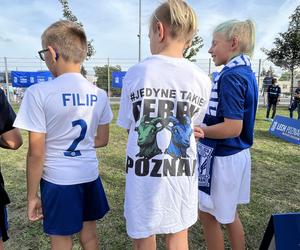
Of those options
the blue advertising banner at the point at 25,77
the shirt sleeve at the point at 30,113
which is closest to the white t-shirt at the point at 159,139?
the shirt sleeve at the point at 30,113

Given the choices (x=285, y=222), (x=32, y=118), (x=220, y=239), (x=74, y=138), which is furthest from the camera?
(x=220, y=239)

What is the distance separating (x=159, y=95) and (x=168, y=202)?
1.68 ft

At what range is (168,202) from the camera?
1.48 meters

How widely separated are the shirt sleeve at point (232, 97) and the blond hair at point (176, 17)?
0.49 m

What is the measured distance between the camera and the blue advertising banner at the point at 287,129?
24.0ft

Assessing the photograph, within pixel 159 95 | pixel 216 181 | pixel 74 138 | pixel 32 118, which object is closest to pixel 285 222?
pixel 216 181

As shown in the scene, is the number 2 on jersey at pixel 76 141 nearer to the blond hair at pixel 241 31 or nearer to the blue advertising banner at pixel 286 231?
the blond hair at pixel 241 31

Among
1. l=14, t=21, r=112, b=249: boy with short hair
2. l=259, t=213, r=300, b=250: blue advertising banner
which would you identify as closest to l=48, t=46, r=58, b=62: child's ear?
l=14, t=21, r=112, b=249: boy with short hair

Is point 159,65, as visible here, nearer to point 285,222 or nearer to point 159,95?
point 159,95

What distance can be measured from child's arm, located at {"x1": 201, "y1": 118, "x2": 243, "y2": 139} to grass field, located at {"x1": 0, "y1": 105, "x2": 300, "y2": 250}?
1.32 meters

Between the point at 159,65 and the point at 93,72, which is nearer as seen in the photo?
the point at 159,65

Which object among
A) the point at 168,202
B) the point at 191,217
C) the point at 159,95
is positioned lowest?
the point at 191,217

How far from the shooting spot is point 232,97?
5.86 ft

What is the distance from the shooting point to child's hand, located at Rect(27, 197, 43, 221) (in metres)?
1.71
